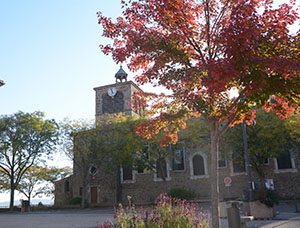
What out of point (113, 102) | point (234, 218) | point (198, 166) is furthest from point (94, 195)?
point (234, 218)

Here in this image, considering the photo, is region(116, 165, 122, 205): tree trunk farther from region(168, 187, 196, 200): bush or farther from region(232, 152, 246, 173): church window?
region(232, 152, 246, 173): church window

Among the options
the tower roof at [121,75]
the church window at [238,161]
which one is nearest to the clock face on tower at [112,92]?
the tower roof at [121,75]

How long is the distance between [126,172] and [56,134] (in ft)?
27.5

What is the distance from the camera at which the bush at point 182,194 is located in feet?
87.6

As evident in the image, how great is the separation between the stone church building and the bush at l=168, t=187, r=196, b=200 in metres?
0.86

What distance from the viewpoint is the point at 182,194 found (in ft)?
87.6

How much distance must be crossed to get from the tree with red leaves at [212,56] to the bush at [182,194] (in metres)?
19.4

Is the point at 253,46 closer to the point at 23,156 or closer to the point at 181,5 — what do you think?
the point at 181,5

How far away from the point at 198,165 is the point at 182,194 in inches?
164

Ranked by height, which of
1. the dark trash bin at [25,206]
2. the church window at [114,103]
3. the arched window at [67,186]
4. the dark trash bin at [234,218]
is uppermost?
the church window at [114,103]

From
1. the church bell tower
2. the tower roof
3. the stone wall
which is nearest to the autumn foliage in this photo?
the stone wall

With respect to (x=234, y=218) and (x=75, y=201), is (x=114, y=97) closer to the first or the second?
(x=75, y=201)

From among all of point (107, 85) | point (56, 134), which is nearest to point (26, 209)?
point (56, 134)

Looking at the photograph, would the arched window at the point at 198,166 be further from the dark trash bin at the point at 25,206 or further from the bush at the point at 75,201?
the dark trash bin at the point at 25,206
